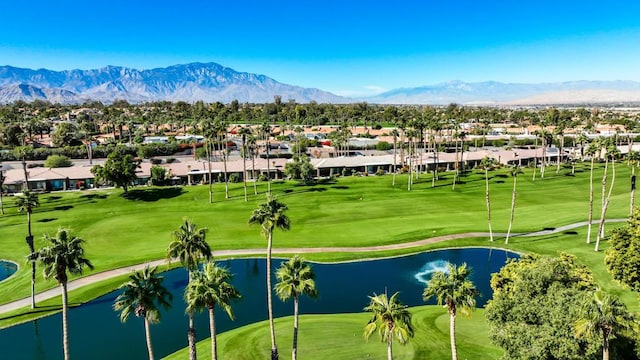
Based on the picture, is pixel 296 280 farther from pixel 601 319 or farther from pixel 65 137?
pixel 65 137

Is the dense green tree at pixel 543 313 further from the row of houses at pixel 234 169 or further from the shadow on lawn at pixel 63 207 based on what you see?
the shadow on lawn at pixel 63 207

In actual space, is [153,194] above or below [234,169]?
below

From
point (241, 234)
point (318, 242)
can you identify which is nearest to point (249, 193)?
point (241, 234)

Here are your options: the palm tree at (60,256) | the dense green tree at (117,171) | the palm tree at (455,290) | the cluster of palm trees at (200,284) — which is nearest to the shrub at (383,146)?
the dense green tree at (117,171)

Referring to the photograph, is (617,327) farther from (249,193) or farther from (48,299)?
(249,193)

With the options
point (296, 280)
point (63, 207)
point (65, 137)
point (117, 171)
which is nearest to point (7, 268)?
point (63, 207)

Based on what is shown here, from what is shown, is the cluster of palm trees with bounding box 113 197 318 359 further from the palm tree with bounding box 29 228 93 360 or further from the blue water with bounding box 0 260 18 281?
the blue water with bounding box 0 260 18 281
